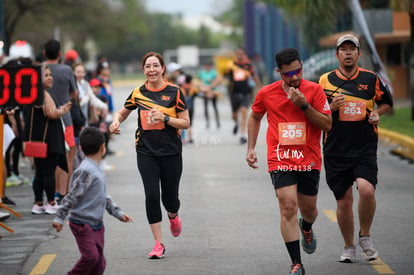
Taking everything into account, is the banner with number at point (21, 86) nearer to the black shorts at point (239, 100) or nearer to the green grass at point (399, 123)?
the green grass at point (399, 123)

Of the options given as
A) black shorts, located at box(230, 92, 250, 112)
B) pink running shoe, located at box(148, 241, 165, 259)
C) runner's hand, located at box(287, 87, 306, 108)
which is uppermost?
runner's hand, located at box(287, 87, 306, 108)

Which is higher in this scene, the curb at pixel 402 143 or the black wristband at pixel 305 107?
the black wristband at pixel 305 107

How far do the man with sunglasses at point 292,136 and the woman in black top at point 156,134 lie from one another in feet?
3.88

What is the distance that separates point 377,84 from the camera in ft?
26.7

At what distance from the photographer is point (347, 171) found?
8.07 m

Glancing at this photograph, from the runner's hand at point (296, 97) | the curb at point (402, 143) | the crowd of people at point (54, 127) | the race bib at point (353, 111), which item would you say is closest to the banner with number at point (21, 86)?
the crowd of people at point (54, 127)

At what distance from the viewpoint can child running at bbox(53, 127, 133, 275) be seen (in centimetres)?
652

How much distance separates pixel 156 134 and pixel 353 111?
179 cm

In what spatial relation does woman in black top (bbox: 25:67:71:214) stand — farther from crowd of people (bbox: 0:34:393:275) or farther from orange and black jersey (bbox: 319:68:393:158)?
orange and black jersey (bbox: 319:68:393:158)

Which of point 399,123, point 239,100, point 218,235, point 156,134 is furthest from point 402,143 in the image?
point 156,134

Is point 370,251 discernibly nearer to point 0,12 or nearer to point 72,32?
point 0,12

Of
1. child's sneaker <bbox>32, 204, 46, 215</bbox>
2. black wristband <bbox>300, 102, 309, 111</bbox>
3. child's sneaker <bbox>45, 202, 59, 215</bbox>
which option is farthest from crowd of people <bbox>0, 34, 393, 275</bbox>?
child's sneaker <bbox>32, 204, 46, 215</bbox>

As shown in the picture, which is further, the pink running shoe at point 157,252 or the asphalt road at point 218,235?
the pink running shoe at point 157,252

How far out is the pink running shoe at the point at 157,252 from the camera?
27.5ft
